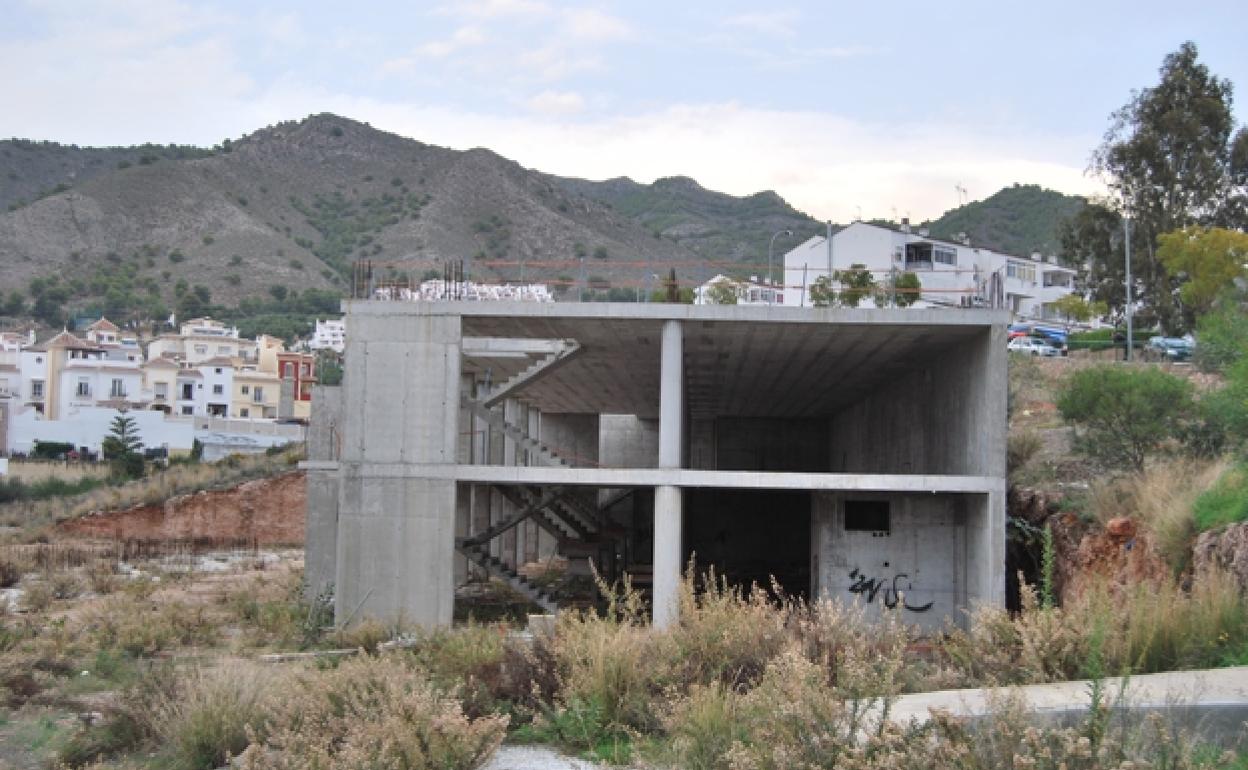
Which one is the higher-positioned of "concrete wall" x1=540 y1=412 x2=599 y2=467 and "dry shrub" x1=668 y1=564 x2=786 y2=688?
"concrete wall" x1=540 y1=412 x2=599 y2=467

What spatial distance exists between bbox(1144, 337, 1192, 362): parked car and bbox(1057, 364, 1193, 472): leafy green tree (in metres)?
17.6

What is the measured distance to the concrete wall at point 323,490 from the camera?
2591 cm

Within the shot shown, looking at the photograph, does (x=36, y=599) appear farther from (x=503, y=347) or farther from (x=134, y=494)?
(x=134, y=494)

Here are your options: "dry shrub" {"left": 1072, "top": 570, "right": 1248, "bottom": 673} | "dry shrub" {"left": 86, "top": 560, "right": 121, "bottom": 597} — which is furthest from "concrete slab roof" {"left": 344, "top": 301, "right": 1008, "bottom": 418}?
"dry shrub" {"left": 86, "top": 560, "right": 121, "bottom": 597}

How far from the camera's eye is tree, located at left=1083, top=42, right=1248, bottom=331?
1877 inches

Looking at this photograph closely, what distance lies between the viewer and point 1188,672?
1063 centimetres

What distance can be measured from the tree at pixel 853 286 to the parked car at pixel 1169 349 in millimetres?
21759

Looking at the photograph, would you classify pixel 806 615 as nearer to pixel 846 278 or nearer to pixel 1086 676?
pixel 1086 676

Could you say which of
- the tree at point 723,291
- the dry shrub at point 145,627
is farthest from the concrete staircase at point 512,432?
the dry shrub at point 145,627

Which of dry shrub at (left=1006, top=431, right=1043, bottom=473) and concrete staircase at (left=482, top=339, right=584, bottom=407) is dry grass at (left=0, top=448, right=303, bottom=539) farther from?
dry shrub at (left=1006, top=431, right=1043, bottom=473)

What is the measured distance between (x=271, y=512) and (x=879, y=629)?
38.8 metres

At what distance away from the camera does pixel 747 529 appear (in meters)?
43.1

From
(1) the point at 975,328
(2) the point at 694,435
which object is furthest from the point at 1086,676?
(2) the point at 694,435

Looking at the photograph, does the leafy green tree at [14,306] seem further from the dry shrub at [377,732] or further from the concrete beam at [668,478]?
the dry shrub at [377,732]
